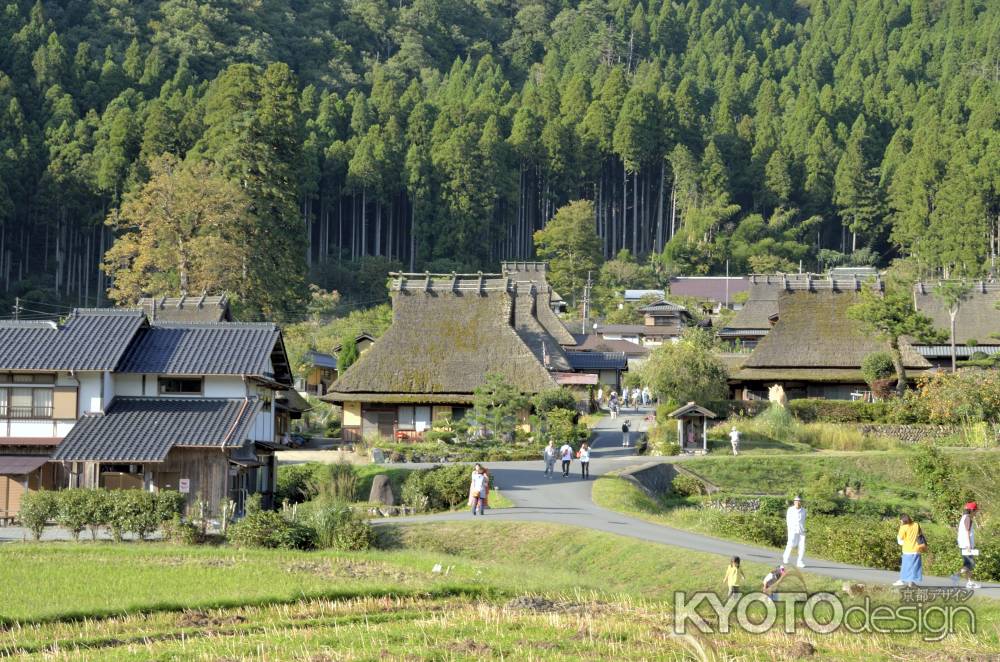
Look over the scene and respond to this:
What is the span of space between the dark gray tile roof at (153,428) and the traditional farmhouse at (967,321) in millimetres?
30177

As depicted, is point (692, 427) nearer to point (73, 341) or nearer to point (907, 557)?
point (73, 341)

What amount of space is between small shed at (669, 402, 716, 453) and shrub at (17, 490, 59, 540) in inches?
806

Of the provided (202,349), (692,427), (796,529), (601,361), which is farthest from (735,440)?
(601,361)

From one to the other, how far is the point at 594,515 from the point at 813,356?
23818 mm

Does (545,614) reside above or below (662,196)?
below

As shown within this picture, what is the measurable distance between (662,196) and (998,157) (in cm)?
2667

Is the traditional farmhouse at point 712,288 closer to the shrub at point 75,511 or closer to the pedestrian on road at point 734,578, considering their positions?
the shrub at point 75,511

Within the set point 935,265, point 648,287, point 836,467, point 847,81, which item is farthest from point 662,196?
point 836,467

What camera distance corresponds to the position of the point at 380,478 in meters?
31.6

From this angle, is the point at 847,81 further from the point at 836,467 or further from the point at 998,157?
the point at 836,467

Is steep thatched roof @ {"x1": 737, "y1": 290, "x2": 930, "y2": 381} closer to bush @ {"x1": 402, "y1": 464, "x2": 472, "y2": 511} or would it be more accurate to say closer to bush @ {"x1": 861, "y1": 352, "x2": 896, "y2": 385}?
bush @ {"x1": 861, "y1": 352, "x2": 896, "y2": 385}

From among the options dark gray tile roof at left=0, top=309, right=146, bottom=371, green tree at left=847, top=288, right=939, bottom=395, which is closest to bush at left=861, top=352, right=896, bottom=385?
green tree at left=847, top=288, right=939, bottom=395

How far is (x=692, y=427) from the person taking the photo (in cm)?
4153

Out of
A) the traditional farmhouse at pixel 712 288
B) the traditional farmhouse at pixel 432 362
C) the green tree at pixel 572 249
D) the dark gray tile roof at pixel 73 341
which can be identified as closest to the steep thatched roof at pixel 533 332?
the traditional farmhouse at pixel 432 362
